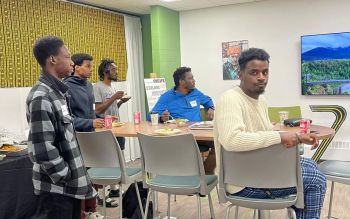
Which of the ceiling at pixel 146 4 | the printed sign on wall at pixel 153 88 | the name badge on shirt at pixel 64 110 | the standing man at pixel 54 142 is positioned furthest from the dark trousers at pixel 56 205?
the ceiling at pixel 146 4

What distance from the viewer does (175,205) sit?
11.4ft

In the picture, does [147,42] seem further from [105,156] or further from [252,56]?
[252,56]

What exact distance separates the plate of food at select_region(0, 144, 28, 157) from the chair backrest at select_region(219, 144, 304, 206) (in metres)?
2.23

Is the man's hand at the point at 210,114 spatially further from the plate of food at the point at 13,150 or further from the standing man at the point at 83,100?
the plate of food at the point at 13,150

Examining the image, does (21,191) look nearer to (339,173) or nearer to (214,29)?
(339,173)

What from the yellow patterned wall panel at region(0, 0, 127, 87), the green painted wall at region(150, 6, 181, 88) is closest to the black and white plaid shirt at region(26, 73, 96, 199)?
the yellow patterned wall panel at region(0, 0, 127, 87)

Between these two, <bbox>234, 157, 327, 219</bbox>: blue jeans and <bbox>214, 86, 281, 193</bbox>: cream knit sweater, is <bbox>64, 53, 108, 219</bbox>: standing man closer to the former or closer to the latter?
<bbox>214, 86, 281, 193</bbox>: cream knit sweater

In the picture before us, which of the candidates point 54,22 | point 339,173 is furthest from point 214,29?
point 339,173

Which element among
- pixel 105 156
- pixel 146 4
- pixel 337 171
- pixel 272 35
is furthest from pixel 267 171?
pixel 146 4

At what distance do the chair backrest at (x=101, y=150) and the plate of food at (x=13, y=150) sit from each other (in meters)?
1.07

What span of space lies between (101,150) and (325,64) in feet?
11.6

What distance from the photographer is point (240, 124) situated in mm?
1691

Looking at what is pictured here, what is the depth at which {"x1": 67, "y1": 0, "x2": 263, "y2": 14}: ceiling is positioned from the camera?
4.86 metres

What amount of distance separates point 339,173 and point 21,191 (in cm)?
267
